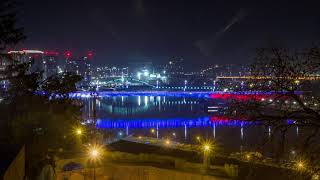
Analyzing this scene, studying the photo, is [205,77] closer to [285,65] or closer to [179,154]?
[179,154]

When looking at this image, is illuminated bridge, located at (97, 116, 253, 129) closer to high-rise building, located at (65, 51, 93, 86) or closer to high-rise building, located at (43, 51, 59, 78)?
high-rise building, located at (43, 51, 59, 78)

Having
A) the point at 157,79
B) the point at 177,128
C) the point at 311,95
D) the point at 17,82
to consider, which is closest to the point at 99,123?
the point at 177,128

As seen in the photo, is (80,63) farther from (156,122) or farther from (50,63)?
(156,122)

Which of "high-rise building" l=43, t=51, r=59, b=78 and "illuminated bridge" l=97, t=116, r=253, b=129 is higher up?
"high-rise building" l=43, t=51, r=59, b=78

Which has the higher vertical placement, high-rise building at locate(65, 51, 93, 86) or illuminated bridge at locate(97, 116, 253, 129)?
high-rise building at locate(65, 51, 93, 86)

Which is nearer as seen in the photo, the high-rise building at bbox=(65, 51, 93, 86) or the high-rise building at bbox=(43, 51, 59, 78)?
the high-rise building at bbox=(43, 51, 59, 78)

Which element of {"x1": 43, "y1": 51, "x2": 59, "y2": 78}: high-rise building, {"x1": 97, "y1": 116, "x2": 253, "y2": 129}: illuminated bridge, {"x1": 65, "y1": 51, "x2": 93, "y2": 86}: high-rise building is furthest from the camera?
{"x1": 65, "y1": 51, "x2": 93, "y2": 86}: high-rise building

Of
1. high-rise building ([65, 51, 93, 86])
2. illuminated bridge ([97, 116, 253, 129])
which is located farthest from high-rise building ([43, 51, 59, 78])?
illuminated bridge ([97, 116, 253, 129])

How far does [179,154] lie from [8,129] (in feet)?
19.5

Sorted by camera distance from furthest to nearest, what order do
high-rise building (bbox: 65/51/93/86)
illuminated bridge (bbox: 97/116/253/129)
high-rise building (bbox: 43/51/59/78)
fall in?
high-rise building (bbox: 65/51/93/86) < high-rise building (bbox: 43/51/59/78) < illuminated bridge (bbox: 97/116/253/129)

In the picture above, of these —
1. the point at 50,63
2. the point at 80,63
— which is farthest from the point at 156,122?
the point at 80,63

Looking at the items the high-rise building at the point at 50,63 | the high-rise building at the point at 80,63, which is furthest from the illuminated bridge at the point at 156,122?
the high-rise building at the point at 80,63

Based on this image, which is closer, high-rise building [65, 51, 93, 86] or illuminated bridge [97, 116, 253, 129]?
illuminated bridge [97, 116, 253, 129]

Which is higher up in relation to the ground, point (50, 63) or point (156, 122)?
point (50, 63)
